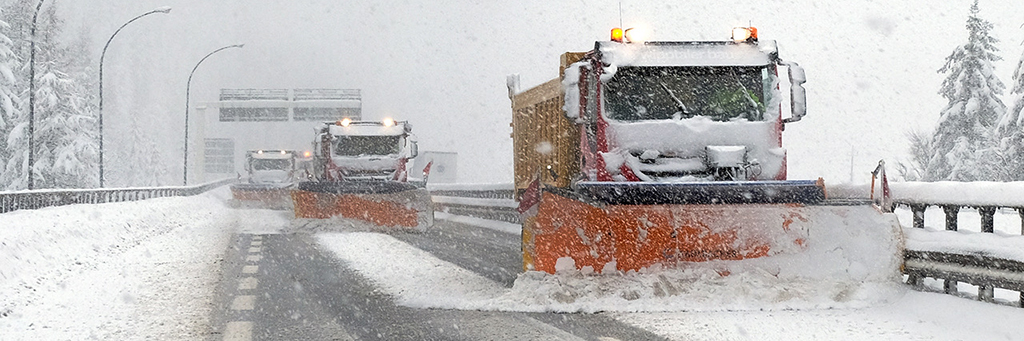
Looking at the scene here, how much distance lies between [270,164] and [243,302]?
37.2 metres

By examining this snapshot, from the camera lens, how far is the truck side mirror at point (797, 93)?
986 centimetres

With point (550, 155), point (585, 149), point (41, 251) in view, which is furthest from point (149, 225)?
point (585, 149)

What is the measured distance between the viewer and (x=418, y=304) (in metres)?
7.81

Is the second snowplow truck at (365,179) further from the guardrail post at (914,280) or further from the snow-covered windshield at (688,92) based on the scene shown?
the guardrail post at (914,280)

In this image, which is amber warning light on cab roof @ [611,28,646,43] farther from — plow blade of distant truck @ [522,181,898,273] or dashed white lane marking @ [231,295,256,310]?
dashed white lane marking @ [231,295,256,310]

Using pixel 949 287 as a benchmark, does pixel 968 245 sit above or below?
above

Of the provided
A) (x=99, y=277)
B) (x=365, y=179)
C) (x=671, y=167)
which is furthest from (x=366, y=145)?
(x=671, y=167)

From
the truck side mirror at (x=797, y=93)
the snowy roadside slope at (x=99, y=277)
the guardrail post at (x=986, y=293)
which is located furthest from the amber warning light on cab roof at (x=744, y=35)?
the snowy roadside slope at (x=99, y=277)

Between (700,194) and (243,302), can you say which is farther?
(243,302)

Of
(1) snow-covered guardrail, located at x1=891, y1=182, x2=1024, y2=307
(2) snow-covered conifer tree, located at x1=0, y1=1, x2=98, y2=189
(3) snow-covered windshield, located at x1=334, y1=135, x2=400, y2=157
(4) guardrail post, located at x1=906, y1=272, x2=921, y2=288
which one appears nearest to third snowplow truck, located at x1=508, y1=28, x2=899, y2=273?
(1) snow-covered guardrail, located at x1=891, y1=182, x2=1024, y2=307

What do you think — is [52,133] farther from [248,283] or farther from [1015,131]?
[248,283]

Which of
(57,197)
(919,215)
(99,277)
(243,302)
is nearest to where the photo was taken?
(243,302)

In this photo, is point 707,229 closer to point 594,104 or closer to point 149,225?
point 594,104

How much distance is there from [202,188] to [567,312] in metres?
41.5
